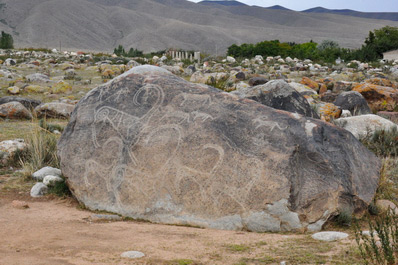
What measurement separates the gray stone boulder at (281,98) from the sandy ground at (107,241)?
3.85 m

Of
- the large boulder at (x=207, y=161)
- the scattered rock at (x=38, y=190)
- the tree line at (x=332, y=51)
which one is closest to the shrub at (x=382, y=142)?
the large boulder at (x=207, y=161)

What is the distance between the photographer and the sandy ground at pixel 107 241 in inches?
139

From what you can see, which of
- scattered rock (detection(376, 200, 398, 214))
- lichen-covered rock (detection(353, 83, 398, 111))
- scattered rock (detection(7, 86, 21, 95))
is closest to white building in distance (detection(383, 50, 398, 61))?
lichen-covered rock (detection(353, 83, 398, 111))

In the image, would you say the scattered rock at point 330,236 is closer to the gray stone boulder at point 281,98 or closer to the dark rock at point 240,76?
the gray stone boulder at point 281,98

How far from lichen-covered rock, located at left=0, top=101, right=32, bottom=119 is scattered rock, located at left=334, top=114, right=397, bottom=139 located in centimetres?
708

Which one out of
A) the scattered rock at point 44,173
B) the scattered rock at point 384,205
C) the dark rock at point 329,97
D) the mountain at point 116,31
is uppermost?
the mountain at point 116,31

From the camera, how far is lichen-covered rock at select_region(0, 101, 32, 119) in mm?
10422

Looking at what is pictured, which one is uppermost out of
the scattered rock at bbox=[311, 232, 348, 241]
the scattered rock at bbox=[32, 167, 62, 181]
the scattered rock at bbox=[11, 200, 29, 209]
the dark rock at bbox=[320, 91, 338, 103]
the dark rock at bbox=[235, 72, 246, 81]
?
the dark rock at bbox=[235, 72, 246, 81]

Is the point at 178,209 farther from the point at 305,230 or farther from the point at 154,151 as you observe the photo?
the point at 305,230

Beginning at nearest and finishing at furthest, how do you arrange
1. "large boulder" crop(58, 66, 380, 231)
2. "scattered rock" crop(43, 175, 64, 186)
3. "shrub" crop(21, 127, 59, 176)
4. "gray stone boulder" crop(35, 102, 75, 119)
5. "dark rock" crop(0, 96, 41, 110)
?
"large boulder" crop(58, 66, 380, 231), "scattered rock" crop(43, 175, 64, 186), "shrub" crop(21, 127, 59, 176), "gray stone boulder" crop(35, 102, 75, 119), "dark rock" crop(0, 96, 41, 110)

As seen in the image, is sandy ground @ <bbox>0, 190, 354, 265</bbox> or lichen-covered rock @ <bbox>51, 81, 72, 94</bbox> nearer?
sandy ground @ <bbox>0, 190, 354, 265</bbox>

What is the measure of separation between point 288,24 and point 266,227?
12556cm

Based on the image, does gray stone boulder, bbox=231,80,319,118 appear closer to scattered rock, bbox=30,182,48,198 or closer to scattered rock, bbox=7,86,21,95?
scattered rock, bbox=30,182,48,198

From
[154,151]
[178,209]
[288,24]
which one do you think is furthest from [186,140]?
[288,24]
